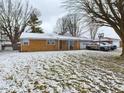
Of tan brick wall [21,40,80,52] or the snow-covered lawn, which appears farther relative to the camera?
tan brick wall [21,40,80,52]

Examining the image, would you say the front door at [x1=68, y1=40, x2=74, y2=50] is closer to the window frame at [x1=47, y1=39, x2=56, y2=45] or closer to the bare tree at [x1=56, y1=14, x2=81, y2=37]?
the window frame at [x1=47, y1=39, x2=56, y2=45]

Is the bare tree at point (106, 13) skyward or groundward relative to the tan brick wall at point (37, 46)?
skyward

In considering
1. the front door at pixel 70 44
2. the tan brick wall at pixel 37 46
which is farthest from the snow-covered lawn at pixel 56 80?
the front door at pixel 70 44

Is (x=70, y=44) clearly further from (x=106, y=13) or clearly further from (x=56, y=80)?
(x=56, y=80)

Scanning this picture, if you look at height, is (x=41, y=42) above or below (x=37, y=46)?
above

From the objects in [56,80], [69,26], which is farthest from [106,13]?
[69,26]

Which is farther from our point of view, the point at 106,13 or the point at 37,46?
the point at 37,46

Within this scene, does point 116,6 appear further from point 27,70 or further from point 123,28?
point 27,70

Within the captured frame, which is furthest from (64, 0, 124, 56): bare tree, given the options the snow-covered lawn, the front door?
the front door

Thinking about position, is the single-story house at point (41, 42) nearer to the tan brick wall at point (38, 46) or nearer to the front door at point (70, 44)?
the tan brick wall at point (38, 46)

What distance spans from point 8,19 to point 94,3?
27.0 meters

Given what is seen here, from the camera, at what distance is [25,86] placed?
10531 mm

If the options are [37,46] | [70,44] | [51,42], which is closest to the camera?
[37,46]

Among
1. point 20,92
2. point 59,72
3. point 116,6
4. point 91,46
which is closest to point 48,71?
point 59,72
